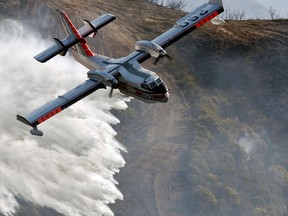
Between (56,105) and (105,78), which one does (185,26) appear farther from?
(56,105)

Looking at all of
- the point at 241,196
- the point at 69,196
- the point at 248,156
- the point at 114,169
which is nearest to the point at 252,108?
the point at 248,156

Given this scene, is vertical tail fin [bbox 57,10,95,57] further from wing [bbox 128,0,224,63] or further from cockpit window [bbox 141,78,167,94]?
cockpit window [bbox 141,78,167,94]

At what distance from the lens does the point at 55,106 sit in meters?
39.7

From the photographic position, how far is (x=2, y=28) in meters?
60.4

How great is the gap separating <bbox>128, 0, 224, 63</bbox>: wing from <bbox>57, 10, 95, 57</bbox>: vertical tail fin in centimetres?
414

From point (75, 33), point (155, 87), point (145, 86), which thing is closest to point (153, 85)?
point (155, 87)

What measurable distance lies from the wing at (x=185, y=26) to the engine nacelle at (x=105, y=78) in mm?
3298

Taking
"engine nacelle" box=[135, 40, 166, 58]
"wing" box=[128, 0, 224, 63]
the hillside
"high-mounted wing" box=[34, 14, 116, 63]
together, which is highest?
"high-mounted wing" box=[34, 14, 116, 63]

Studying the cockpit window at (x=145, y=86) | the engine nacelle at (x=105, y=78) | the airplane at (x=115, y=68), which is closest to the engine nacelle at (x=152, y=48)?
the airplane at (x=115, y=68)

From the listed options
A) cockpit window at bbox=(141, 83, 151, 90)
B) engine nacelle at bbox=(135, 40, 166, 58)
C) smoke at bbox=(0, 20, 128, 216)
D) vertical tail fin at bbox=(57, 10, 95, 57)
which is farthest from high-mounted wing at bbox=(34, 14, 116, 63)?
smoke at bbox=(0, 20, 128, 216)

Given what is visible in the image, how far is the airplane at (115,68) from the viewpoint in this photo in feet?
128

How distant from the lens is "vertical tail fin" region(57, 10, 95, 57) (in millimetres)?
44125

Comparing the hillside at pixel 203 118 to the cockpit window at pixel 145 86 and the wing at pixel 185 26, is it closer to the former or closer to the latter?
the wing at pixel 185 26

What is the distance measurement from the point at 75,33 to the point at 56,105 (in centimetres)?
694
